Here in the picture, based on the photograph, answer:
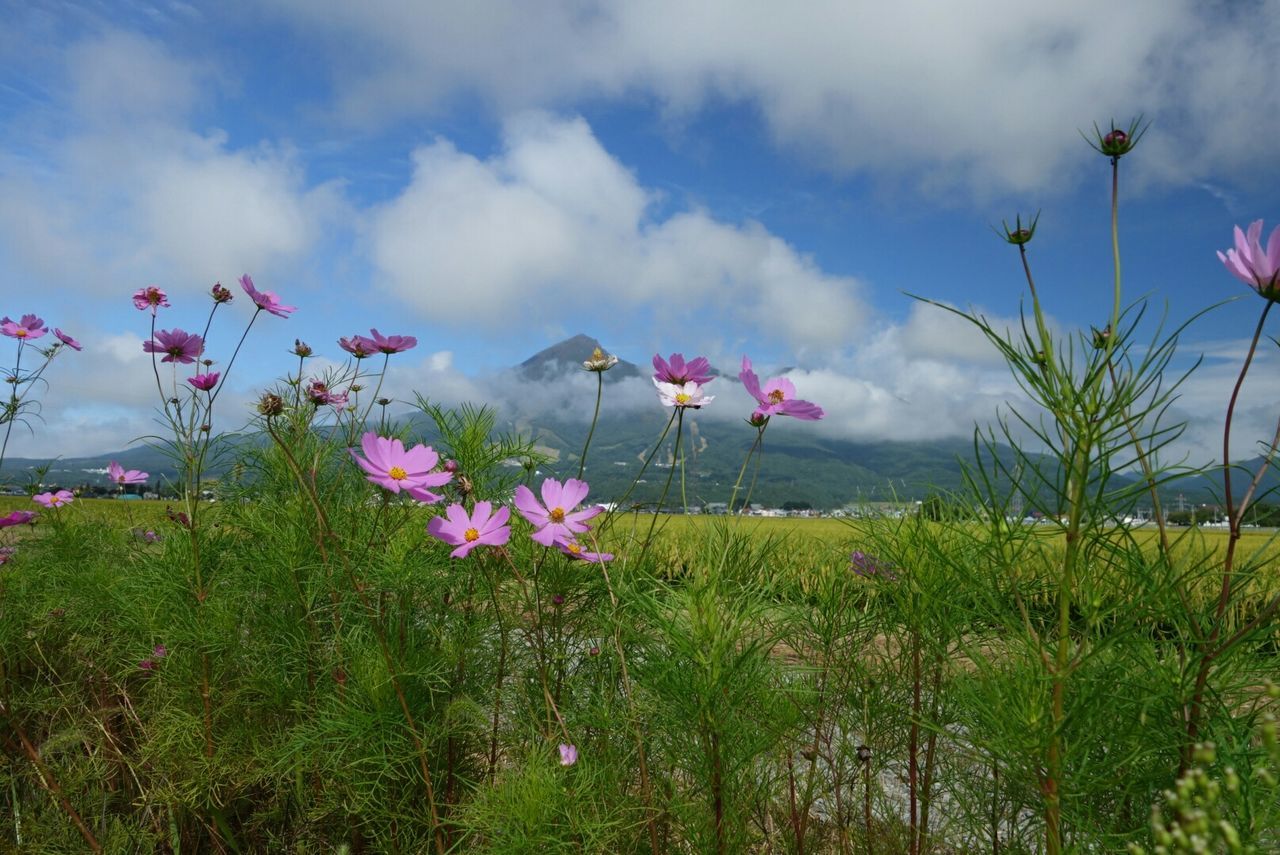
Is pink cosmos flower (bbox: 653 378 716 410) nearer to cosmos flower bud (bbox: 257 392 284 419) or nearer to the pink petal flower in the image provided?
the pink petal flower

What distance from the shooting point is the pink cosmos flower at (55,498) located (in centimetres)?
338

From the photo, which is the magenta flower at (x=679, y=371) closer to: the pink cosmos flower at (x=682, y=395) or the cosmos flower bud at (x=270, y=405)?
the pink cosmos flower at (x=682, y=395)

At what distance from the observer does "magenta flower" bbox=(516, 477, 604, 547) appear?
140cm

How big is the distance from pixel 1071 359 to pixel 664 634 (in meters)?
0.80

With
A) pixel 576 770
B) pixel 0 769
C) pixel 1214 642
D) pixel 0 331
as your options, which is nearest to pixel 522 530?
pixel 576 770

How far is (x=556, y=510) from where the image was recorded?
152 centimetres

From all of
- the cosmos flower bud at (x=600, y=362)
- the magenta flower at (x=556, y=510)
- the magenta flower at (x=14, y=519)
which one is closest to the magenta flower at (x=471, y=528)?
the magenta flower at (x=556, y=510)

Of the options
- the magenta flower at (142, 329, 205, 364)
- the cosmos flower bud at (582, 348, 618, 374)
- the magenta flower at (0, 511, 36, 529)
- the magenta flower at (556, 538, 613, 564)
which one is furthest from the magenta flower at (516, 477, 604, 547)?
the magenta flower at (0, 511, 36, 529)

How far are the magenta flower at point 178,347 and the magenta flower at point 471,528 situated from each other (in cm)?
146

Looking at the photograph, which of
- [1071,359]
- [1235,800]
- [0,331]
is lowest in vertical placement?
[1235,800]

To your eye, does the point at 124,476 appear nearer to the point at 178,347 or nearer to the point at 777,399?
the point at 178,347

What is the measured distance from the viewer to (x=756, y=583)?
1460mm

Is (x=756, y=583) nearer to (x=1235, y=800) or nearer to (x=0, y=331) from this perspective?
(x=1235, y=800)

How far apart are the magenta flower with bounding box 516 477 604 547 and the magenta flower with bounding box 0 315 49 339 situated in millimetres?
2892
